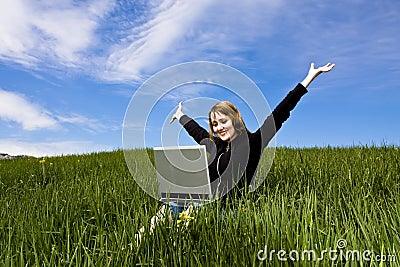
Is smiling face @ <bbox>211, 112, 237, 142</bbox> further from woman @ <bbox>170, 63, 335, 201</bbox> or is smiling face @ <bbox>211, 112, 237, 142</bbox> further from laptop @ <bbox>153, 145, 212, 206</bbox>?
laptop @ <bbox>153, 145, 212, 206</bbox>

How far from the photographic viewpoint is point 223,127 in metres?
4.01

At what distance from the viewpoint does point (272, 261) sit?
2203 mm

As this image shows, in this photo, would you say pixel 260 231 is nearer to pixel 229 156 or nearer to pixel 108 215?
pixel 229 156

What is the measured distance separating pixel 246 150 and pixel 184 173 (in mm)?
718

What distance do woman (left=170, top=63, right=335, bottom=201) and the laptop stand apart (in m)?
0.35

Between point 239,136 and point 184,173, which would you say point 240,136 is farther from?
point 184,173
